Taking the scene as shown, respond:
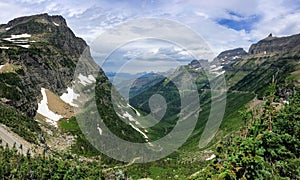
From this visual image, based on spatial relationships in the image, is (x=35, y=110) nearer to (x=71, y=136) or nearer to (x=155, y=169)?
(x=71, y=136)

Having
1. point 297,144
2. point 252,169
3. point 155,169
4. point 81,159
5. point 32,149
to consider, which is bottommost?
point 155,169

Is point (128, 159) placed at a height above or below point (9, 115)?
below

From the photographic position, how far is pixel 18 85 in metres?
199

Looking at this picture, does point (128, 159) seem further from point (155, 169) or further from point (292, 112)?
point (292, 112)

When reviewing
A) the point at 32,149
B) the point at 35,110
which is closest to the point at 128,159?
the point at 35,110

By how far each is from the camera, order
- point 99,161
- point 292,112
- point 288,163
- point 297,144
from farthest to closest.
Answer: point 99,161 → point 292,112 → point 297,144 → point 288,163

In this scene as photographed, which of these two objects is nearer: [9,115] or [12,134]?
[12,134]

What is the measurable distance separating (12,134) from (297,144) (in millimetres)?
110074

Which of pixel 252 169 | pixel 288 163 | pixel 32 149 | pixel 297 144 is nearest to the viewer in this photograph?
pixel 252 169

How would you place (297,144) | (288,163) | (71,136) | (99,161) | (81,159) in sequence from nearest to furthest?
(288,163) < (297,144) < (81,159) < (99,161) < (71,136)

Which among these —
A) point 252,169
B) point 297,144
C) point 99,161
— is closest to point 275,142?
point 297,144

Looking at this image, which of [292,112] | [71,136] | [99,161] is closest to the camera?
[292,112]

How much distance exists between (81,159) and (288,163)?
114 m

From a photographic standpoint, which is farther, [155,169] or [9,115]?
[155,169]
